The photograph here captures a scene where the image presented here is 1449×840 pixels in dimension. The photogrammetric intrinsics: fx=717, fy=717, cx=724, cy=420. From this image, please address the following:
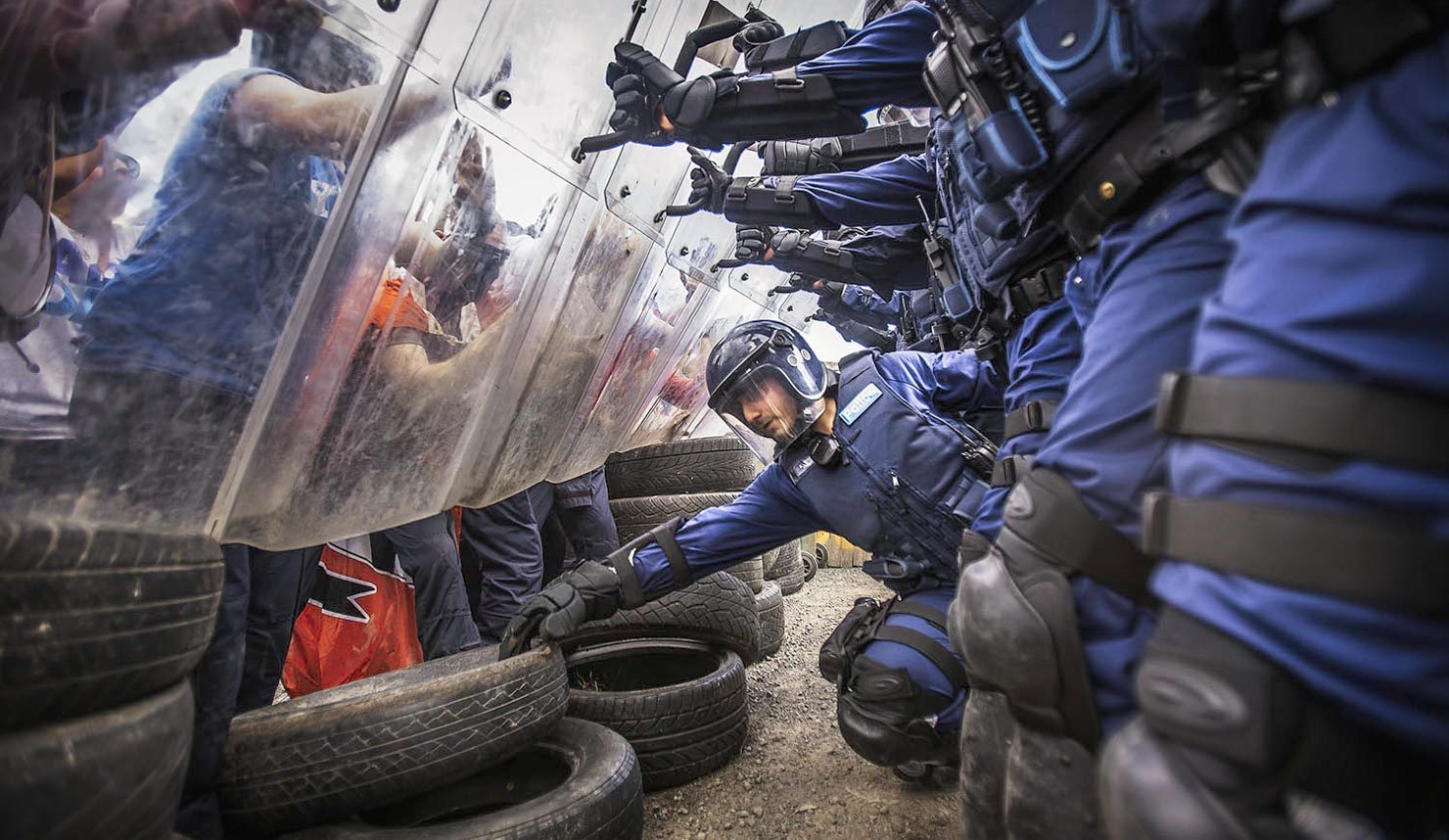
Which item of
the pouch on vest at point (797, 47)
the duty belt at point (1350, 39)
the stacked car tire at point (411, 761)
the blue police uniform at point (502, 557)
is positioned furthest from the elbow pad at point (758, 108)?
the blue police uniform at point (502, 557)

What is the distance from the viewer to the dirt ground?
2.08m

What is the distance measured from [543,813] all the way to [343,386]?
1189mm

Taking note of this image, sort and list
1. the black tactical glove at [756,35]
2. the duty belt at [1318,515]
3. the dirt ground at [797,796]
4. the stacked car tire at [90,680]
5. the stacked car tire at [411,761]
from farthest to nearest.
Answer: the black tactical glove at [756,35], the dirt ground at [797,796], the stacked car tire at [411,761], the stacked car tire at [90,680], the duty belt at [1318,515]

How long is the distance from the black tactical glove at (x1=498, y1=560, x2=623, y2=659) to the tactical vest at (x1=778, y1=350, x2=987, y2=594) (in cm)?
73

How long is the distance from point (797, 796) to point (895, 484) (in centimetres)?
104

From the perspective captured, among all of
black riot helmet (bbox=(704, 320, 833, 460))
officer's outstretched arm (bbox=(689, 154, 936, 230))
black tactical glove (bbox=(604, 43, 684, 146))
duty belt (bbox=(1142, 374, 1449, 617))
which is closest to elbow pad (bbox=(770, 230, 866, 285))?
officer's outstretched arm (bbox=(689, 154, 936, 230))

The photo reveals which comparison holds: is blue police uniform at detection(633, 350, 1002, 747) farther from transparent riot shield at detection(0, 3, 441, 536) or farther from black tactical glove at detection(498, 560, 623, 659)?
transparent riot shield at detection(0, 3, 441, 536)

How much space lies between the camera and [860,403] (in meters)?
2.55

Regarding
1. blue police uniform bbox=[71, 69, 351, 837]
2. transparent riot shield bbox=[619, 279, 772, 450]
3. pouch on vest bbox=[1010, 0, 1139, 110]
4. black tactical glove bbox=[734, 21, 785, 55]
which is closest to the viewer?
pouch on vest bbox=[1010, 0, 1139, 110]

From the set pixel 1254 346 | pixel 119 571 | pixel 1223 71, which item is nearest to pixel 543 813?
pixel 119 571

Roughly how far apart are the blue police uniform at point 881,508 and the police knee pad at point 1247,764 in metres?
1.58

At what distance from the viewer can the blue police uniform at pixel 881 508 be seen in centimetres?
230

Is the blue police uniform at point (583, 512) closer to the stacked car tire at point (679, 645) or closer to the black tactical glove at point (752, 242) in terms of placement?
the stacked car tire at point (679, 645)

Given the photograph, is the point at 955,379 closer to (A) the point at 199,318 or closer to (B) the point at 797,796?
(B) the point at 797,796
